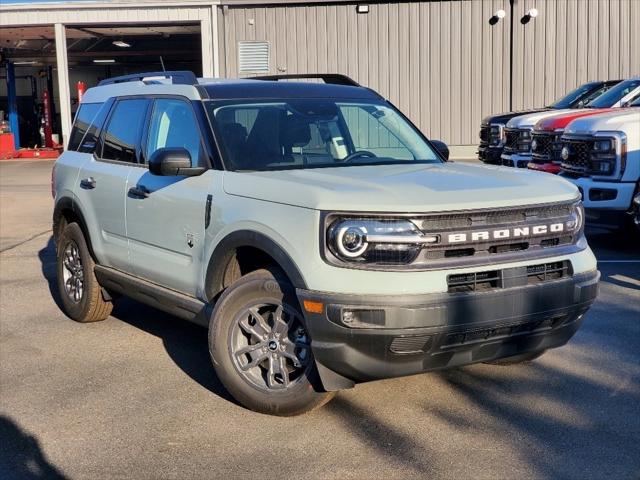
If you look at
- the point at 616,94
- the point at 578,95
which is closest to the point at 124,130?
the point at 616,94

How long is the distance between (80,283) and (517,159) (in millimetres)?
8296

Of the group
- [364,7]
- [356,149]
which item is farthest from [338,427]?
[364,7]

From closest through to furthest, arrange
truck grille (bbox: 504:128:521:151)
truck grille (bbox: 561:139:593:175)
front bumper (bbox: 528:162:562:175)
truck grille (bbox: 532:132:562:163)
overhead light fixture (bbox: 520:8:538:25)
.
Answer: truck grille (bbox: 561:139:593:175), front bumper (bbox: 528:162:562:175), truck grille (bbox: 532:132:562:163), truck grille (bbox: 504:128:521:151), overhead light fixture (bbox: 520:8:538:25)

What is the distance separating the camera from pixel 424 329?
13.4 ft

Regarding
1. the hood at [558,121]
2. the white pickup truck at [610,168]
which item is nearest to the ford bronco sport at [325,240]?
the white pickup truck at [610,168]

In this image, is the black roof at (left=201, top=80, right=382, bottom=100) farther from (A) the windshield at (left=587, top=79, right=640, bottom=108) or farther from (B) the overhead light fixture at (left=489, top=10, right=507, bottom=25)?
(B) the overhead light fixture at (left=489, top=10, right=507, bottom=25)

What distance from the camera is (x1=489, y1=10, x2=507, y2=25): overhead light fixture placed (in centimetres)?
2236

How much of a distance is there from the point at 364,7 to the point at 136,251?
17.9 m

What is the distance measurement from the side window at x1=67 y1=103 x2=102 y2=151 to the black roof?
5.42ft

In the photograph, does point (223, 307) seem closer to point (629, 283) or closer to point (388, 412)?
point (388, 412)

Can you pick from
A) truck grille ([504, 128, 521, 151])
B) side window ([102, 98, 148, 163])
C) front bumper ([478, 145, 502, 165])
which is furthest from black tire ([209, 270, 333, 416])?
front bumper ([478, 145, 502, 165])

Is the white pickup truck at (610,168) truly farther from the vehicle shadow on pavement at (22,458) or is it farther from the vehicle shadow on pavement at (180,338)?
the vehicle shadow on pavement at (22,458)

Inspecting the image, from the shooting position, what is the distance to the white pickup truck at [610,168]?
9.02 m

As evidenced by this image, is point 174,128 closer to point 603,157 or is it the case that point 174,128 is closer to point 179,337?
point 179,337
